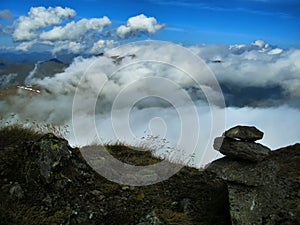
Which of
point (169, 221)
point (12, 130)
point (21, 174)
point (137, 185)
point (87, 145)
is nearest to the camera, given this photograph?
point (169, 221)

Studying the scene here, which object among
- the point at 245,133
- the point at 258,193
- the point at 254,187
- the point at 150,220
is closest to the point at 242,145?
the point at 245,133

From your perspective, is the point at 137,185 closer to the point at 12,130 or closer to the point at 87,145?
the point at 87,145

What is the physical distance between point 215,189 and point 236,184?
1.54 meters

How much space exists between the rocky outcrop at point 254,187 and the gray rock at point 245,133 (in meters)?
0.14

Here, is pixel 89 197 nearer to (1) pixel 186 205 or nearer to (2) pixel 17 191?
(2) pixel 17 191

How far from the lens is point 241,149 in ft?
28.5

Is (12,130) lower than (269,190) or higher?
higher

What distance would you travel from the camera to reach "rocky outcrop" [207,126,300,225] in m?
7.59

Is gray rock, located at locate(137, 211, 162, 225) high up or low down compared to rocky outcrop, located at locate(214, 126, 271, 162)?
down

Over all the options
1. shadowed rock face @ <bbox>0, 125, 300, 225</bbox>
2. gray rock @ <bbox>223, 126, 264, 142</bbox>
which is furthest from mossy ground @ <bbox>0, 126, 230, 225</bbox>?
gray rock @ <bbox>223, 126, 264, 142</bbox>

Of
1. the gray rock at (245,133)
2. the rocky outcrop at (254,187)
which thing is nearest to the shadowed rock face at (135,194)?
the rocky outcrop at (254,187)

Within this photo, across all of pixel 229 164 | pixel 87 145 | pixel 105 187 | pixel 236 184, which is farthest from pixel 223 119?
pixel 87 145

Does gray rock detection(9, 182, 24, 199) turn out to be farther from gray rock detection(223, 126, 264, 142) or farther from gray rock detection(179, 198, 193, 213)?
gray rock detection(223, 126, 264, 142)

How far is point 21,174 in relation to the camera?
30.4 ft
